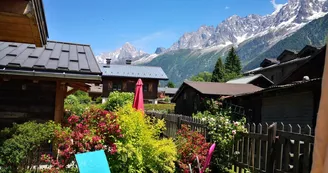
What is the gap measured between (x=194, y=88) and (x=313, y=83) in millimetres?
17046

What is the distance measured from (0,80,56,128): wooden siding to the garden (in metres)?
2.16

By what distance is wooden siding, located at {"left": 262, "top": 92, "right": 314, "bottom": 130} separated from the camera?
12.6 metres

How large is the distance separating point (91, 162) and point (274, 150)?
2.95 metres

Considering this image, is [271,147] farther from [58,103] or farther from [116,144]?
[58,103]

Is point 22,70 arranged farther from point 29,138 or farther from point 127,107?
point 127,107

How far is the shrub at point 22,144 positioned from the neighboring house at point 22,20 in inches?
83.6

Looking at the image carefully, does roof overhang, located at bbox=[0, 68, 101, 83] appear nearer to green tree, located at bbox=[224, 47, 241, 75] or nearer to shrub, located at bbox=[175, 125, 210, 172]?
shrub, located at bbox=[175, 125, 210, 172]

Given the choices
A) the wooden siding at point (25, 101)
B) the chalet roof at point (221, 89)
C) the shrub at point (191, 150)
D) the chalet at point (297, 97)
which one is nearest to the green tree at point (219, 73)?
the chalet roof at point (221, 89)

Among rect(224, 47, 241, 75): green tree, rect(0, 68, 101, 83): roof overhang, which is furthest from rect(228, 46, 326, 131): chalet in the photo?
rect(224, 47, 241, 75): green tree

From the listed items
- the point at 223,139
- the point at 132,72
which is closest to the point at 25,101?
the point at 223,139

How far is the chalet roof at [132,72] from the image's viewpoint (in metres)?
53.0

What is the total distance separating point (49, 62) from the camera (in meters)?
8.63

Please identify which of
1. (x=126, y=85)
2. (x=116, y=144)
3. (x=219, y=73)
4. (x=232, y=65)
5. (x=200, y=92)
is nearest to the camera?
(x=116, y=144)

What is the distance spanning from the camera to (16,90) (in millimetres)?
8766
